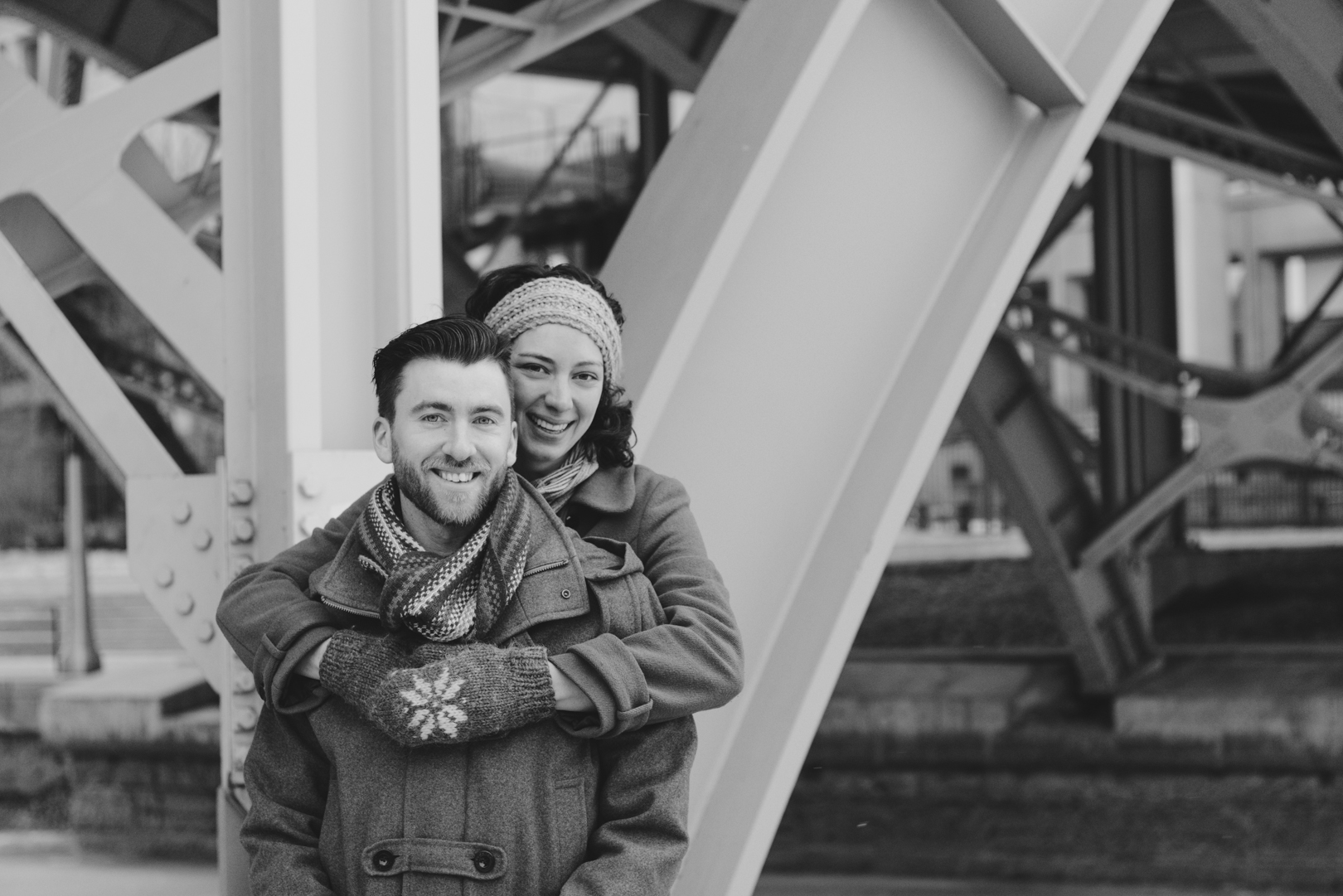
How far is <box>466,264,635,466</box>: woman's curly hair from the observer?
2.16 m

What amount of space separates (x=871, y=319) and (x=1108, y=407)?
10726 millimetres

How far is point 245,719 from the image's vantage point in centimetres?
242

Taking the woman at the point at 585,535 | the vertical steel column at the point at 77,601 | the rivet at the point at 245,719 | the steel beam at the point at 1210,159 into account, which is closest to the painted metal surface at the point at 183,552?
the rivet at the point at 245,719

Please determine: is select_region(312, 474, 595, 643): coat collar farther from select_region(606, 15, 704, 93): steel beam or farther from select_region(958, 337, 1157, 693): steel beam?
select_region(958, 337, 1157, 693): steel beam

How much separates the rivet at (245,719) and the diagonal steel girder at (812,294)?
2.81ft

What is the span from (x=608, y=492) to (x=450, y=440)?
1.01ft

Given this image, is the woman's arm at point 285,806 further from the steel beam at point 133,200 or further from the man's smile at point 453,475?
the steel beam at point 133,200

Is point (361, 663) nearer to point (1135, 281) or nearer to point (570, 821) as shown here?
point (570, 821)

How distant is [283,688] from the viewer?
187cm

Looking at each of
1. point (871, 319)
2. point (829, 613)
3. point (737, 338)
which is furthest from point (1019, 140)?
point (829, 613)

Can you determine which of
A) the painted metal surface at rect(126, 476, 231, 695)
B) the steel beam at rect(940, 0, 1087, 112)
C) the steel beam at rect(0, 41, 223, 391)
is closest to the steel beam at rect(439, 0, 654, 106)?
the steel beam at rect(940, 0, 1087, 112)

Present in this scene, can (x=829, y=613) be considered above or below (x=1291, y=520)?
below

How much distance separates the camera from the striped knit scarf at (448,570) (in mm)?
1770

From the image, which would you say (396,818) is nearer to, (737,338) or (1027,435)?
(737,338)
